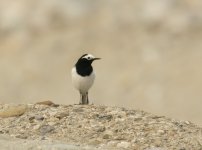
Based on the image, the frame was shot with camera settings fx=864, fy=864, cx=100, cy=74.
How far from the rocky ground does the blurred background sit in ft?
91.7

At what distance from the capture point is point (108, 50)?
47.7 metres

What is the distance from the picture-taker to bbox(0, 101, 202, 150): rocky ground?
11.9 meters

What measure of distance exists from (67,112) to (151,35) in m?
34.6

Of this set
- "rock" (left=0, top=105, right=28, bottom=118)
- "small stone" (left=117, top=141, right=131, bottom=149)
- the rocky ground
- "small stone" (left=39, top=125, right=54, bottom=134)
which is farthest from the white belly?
"small stone" (left=117, top=141, right=131, bottom=149)

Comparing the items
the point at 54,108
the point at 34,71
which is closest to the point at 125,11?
the point at 34,71

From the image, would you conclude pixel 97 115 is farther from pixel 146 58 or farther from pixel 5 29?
pixel 5 29

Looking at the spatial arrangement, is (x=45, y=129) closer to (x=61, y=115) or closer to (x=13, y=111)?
(x=61, y=115)

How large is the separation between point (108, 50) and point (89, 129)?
3504cm

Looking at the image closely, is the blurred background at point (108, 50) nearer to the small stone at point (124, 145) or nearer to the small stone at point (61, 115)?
the small stone at point (61, 115)

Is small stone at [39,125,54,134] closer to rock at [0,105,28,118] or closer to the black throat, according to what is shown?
rock at [0,105,28,118]

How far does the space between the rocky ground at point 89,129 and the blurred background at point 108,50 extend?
27962 millimetres

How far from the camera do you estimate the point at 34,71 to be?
47.3 m

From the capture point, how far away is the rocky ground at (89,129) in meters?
11.9

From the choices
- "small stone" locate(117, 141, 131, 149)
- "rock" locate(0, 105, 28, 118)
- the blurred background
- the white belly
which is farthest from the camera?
the blurred background
